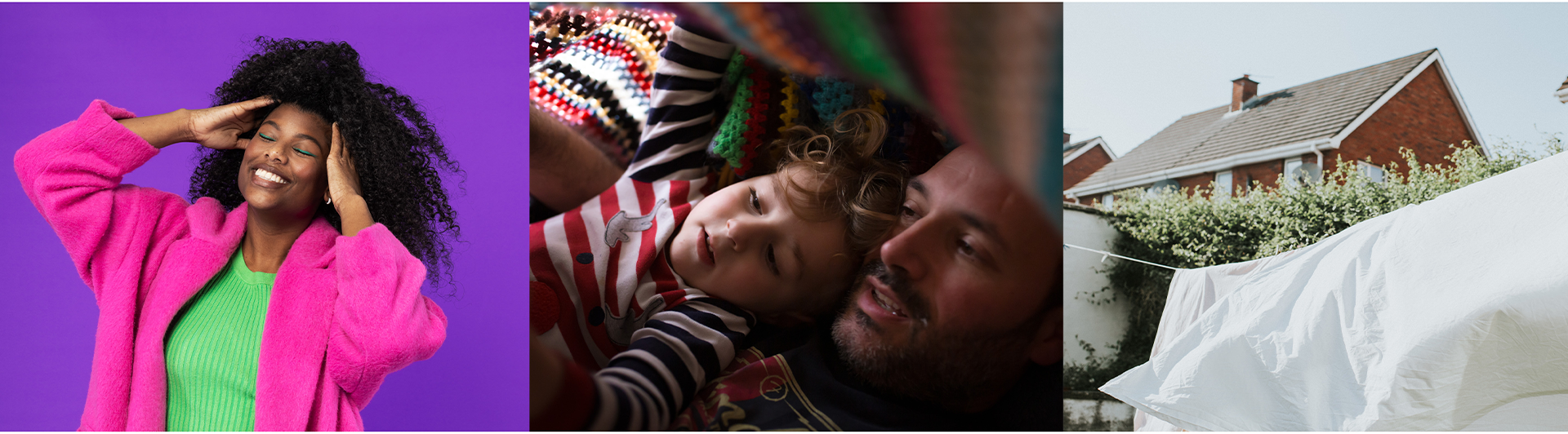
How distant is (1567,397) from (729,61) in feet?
Answer: 5.66

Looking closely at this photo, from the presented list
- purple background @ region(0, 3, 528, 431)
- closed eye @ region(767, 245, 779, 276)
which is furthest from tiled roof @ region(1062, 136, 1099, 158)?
purple background @ region(0, 3, 528, 431)

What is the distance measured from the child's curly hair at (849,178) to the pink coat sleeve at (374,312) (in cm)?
62

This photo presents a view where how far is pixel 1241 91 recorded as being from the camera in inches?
80.8

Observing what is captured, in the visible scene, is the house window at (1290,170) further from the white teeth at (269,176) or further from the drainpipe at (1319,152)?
the white teeth at (269,176)

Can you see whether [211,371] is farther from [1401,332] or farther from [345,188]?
[1401,332]

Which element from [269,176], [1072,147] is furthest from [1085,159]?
[269,176]

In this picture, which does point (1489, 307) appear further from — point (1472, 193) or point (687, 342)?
point (687, 342)

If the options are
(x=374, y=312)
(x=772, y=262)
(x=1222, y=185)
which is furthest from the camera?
(x=1222, y=185)

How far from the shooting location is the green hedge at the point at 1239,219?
191cm

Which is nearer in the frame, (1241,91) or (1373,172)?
(1373,172)

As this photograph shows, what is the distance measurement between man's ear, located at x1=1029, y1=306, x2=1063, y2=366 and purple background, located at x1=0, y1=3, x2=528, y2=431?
957mm

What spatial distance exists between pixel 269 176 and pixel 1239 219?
80.6 inches

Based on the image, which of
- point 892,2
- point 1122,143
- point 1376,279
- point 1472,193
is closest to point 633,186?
point 892,2

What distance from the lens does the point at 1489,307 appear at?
4.70ft
